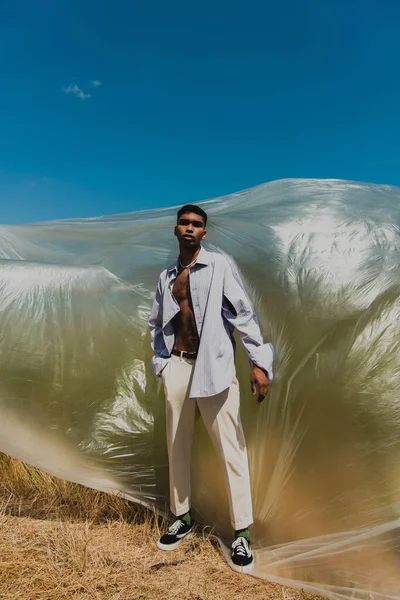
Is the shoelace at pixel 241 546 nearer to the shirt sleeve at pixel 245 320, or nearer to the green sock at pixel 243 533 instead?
the green sock at pixel 243 533

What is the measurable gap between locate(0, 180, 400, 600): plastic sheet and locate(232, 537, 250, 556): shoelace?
0.08m

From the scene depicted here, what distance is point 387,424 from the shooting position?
198cm

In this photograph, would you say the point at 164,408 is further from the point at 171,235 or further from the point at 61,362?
the point at 171,235

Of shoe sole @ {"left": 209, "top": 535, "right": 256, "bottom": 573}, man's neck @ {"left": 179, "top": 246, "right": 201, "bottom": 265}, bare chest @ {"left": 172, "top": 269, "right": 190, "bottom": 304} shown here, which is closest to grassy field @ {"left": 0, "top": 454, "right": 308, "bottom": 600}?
shoe sole @ {"left": 209, "top": 535, "right": 256, "bottom": 573}

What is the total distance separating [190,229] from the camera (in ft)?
7.11

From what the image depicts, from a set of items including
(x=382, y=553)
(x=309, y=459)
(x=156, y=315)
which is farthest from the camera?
(x=156, y=315)

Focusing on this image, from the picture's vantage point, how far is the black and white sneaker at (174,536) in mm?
2229

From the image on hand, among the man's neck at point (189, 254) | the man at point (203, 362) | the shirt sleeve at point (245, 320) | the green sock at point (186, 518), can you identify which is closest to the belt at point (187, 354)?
the man at point (203, 362)

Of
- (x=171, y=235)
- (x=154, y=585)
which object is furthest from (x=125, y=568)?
(x=171, y=235)

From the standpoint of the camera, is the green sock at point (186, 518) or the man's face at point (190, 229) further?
the green sock at point (186, 518)

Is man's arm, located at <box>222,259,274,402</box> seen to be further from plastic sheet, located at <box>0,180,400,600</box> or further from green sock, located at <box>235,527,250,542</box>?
green sock, located at <box>235,527,250,542</box>

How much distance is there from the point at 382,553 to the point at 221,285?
48.1 inches

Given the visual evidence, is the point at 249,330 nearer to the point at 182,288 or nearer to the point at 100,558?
the point at 182,288

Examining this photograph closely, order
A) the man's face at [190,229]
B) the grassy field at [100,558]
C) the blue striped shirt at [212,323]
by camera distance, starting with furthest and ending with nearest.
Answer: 1. the man's face at [190,229]
2. the blue striped shirt at [212,323]
3. the grassy field at [100,558]
